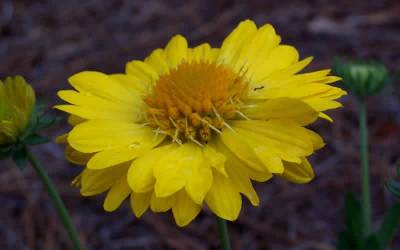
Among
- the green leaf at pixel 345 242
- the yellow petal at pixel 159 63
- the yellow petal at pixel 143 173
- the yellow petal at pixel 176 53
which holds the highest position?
the yellow petal at pixel 176 53

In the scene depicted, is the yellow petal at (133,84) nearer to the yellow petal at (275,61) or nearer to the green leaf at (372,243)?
the yellow petal at (275,61)

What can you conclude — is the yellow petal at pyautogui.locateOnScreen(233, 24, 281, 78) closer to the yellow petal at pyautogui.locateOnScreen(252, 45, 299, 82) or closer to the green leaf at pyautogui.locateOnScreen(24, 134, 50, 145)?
the yellow petal at pyautogui.locateOnScreen(252, 45, 299, 82)

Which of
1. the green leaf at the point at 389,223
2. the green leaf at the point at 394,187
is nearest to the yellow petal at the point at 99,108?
the green leaf at the point at 394,187

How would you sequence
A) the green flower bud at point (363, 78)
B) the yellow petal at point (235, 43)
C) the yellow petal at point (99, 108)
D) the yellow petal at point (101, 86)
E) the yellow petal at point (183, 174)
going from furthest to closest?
the green flower bud at point (363, 78)
the yellow petal at point (235, 43)
the yellow petal at point (101, 86)
the yellow petal at point (99, 108)
the yellow petal at point (183, 174)

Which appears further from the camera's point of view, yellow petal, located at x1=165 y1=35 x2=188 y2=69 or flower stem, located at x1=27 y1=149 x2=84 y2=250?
yellow petal, located at x1=165 y1=35 x2=188 y2=69

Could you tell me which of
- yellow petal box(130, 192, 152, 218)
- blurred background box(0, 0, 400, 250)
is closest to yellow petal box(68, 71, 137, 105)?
yellow petal box(130, 192, 152, 218)

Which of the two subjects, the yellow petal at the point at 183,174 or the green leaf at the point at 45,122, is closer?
the yellow petal at the point at 183,174

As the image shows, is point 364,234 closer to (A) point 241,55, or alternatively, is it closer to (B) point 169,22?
(A) point 241,55
